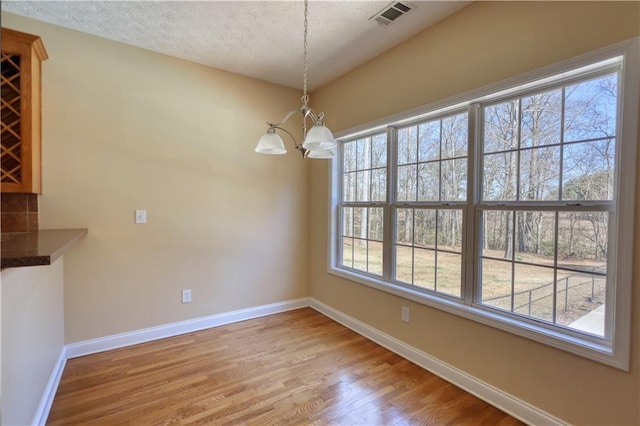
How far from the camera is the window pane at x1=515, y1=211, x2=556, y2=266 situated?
6.12 ft

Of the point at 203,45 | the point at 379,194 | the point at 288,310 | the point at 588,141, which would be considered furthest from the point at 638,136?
the point at 288,310

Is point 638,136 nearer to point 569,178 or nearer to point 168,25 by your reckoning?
point 569,178

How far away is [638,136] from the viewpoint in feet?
4.90

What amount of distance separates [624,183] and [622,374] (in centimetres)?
98

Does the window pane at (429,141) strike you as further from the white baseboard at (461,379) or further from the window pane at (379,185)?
the white baseboard at (461,379)

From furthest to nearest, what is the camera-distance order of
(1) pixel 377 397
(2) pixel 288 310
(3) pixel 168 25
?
(2) pixel 288 310 < (3) pixel 168 25 < (1) pixel 377 397

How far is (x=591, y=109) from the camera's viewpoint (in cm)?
171

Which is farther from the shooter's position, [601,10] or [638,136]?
[601,10]

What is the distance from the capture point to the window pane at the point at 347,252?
3385 mm

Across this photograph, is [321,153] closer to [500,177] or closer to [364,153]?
[500,177]

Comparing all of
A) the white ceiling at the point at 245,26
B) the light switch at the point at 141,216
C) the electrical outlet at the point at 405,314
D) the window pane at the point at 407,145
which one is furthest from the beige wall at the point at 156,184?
the electrical outlet at the point at 405,314

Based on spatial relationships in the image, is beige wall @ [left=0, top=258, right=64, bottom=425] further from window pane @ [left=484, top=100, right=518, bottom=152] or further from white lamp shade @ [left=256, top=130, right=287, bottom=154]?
window pane @ [left=484, top=100, right=518, bottom=152]

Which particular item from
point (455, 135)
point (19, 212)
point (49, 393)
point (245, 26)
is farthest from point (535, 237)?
point (19, 212)

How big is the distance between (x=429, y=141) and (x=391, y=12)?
3.32 ft
